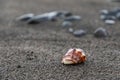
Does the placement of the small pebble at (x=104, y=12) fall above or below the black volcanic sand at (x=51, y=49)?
above

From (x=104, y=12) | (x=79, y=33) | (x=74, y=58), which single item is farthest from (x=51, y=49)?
(x=104, y=12)

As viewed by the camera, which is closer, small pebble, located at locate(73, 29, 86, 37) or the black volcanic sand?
the black volcanic sand

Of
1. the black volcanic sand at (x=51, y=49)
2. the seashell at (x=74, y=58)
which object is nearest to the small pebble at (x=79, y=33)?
the black volcanic sand at (x=51, y=49)

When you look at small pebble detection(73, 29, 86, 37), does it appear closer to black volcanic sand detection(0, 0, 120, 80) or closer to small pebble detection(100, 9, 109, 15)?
black volcanic sand detection(0, 0, 120, 80)

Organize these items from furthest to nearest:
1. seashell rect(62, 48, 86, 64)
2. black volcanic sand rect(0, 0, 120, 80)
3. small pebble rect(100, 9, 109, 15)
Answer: small pebble rect(100, 9, 109, 15), seashell rect(62, 48, 86, 64), black volcanic sand rect(0, 0, 120, 80)

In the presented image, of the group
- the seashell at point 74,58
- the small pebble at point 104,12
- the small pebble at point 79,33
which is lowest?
the seashell at point 74,58

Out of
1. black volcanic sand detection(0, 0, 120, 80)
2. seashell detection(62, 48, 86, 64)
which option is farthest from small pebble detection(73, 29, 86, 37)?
seashell detection(62, 48, 86, 64)

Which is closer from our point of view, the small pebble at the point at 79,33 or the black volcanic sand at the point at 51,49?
the black volcanic sand at the point at 51,49

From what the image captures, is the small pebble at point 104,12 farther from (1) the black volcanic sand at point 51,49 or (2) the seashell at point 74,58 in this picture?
(2) the seashell at point 74,58

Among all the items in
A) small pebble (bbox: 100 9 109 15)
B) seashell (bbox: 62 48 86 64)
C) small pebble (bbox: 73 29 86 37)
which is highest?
small pebble (bbox: 100 9 109 15)
